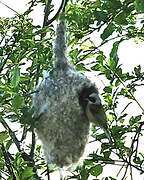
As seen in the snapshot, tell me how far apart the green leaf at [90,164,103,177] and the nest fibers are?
0.97 feet

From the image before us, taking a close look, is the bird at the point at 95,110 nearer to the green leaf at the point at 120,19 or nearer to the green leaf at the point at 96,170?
the green leaf at the point at 120,19

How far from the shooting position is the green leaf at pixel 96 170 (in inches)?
56.0

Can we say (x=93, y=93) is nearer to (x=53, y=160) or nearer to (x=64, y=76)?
(x=64, y=76)

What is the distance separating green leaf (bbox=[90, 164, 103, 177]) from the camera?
4.66 ft

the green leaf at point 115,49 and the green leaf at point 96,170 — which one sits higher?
the green leaf at point 115,49

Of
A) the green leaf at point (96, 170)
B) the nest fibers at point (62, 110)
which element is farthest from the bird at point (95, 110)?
the green leaf at point (96, 170)

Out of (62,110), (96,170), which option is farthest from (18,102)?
(96,170)

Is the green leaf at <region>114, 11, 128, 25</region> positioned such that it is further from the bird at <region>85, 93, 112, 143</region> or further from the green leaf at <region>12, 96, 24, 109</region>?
the green leaf at <region>12, 96, 24, 109</region>

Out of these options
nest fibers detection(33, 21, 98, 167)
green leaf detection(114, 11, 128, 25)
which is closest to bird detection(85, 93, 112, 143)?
nest fibers detection(33, 21, 98, 167)

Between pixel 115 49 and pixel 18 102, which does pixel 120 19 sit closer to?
pixel 115 49

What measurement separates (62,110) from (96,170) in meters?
0.47

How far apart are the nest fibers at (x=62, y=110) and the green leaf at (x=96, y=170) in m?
0.29

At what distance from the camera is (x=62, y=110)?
1044mm

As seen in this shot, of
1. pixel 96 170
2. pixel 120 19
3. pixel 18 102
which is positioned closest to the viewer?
pixel 120 19
